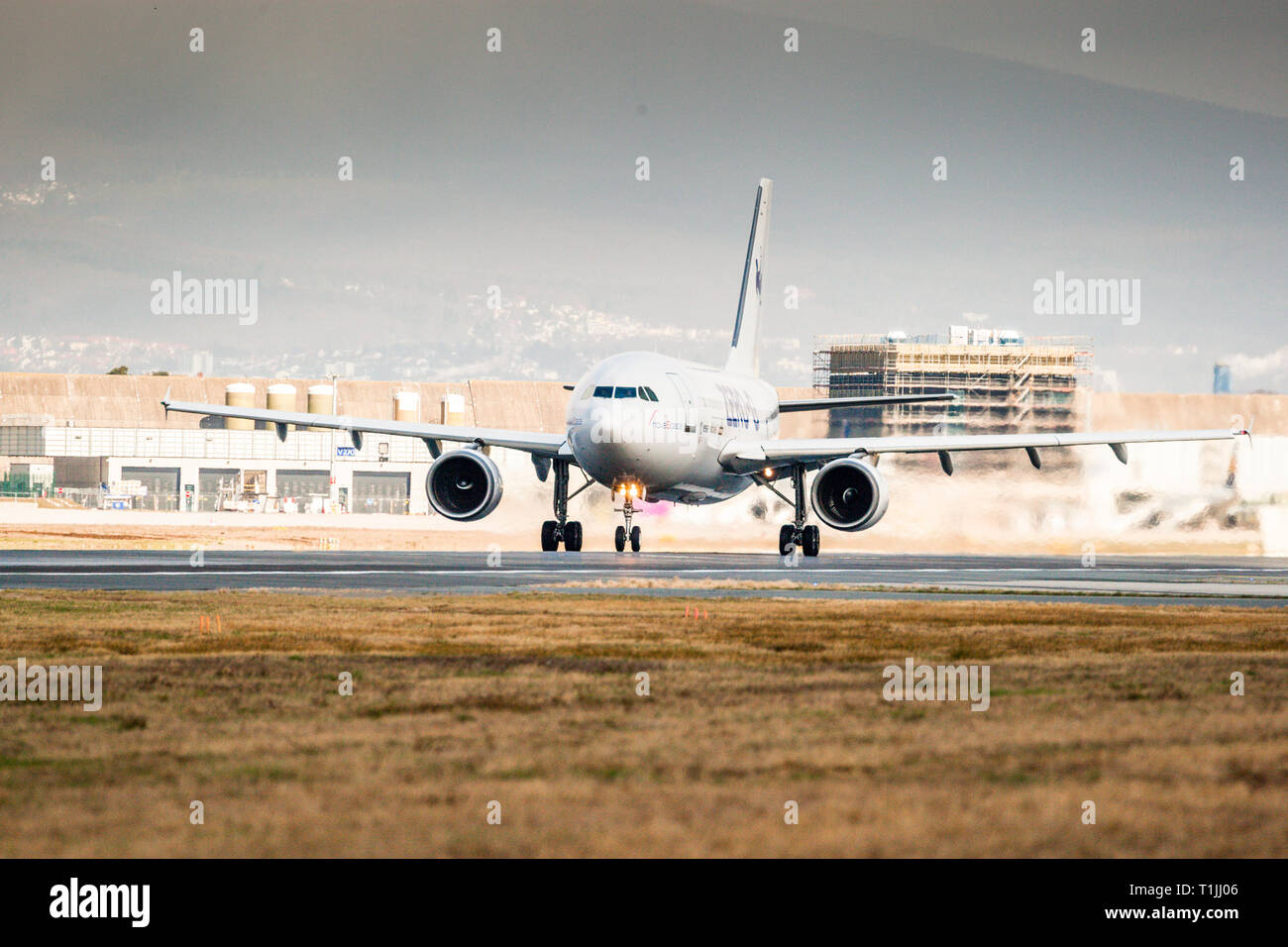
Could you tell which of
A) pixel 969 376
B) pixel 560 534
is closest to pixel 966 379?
pixel 969 376

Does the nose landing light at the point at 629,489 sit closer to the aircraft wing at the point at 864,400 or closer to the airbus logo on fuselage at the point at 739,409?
the airbus logo on fuselage at the point at 739,409

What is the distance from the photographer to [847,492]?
159 ft

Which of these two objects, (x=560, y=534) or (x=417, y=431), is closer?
(x=560, y=534)

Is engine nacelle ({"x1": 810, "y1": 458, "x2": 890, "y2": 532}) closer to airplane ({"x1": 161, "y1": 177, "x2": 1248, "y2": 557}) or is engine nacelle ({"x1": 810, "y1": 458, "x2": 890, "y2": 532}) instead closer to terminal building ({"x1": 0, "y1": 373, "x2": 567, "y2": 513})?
airplane ({"x1": 161, "y1": 177, "x2": 1248, "y2": 557})

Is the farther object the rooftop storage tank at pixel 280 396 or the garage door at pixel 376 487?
the rooftop storage tank at pixel 280 396

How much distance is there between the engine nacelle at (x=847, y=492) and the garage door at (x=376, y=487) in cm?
7748

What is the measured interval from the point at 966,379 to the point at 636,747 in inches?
4504

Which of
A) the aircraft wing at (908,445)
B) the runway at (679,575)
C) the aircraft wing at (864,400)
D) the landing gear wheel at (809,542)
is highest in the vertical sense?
the aircraft wing at (864,400)

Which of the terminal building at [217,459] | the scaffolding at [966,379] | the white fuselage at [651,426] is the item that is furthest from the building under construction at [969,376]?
the white fuselage at [651,426]

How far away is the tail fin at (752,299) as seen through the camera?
2490 inches

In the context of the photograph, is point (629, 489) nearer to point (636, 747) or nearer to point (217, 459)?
point (636, 747)

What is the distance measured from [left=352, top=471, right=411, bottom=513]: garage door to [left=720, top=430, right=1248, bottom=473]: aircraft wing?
74.3 m
